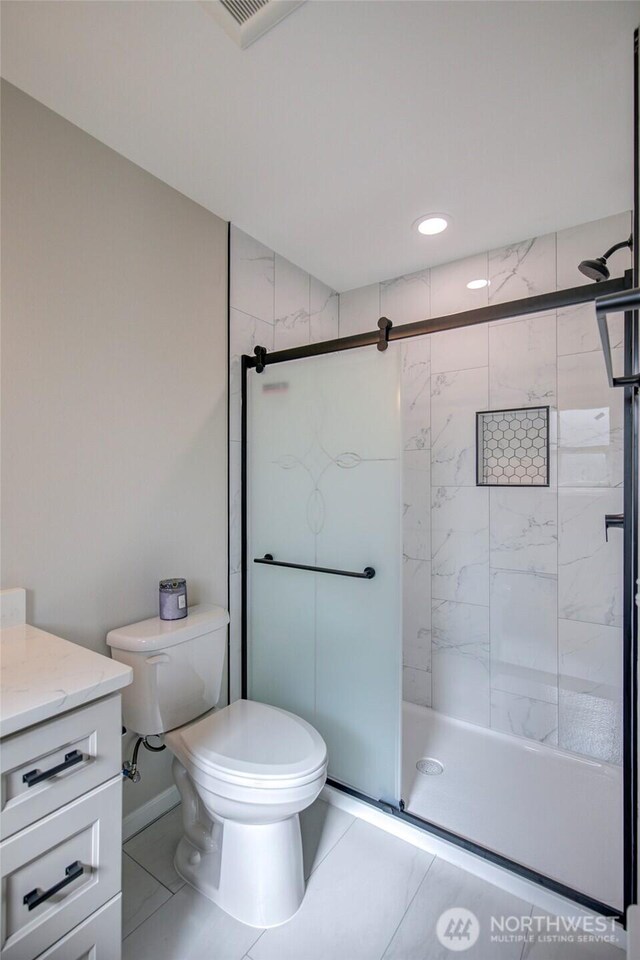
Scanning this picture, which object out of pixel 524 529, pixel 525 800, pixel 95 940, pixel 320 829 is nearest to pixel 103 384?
pixel 95 940

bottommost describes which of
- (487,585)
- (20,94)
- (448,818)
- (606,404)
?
(448,818)

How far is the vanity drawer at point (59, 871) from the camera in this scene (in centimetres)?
80

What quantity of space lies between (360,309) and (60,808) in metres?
2.54

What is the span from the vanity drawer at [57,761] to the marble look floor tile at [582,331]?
212 centimetres

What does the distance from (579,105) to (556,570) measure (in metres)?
1.69

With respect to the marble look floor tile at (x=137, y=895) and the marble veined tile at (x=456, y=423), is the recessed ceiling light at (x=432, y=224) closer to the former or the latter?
the marble veined tile at (x=456, y=423)

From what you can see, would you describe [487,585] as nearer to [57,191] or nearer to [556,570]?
[556,570]

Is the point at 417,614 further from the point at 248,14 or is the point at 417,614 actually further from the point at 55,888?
the point at 248,14

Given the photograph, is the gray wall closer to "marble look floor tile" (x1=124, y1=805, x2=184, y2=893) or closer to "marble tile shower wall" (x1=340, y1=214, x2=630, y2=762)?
"marble look floor tile" (x1=124, y1=805, x2=184, y2=893)

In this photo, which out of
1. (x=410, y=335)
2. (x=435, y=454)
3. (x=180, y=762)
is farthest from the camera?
(x=435, y=454)

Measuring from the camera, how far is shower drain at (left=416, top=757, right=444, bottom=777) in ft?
6.32

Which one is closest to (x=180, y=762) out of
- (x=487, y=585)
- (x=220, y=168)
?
(x=487, y=585)

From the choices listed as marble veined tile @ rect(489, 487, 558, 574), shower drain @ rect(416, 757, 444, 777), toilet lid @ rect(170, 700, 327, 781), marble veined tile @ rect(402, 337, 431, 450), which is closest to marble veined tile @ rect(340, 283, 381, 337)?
marble veined tile @ rect(402, 337, 431, 450)

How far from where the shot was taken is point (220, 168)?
161 cm
